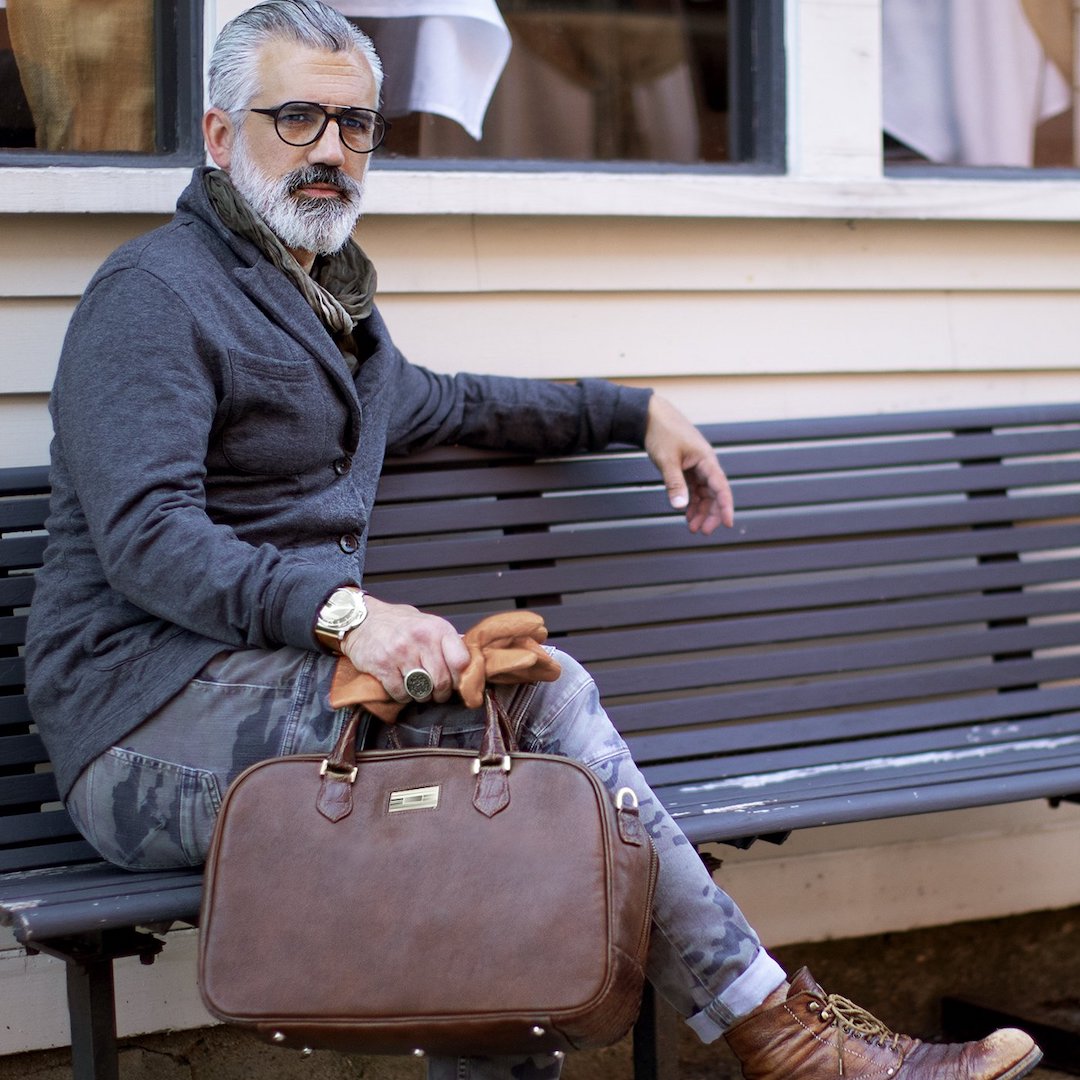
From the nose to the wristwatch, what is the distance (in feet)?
2.66

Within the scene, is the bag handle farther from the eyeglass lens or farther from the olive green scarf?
the eyeglass lens

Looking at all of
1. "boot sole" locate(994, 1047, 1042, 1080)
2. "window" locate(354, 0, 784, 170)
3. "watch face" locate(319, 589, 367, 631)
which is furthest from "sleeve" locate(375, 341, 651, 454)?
"boot sole" locate(994, 1047, 1042, 1080)

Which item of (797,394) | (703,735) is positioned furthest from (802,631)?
(797,394)

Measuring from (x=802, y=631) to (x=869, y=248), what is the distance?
92 centimetres

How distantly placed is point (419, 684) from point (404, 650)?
0.17 ft

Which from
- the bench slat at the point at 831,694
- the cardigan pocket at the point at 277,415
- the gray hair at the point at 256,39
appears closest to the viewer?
the cardigan pocket at the point at 277,415

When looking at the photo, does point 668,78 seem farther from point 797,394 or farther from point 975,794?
point 975,794

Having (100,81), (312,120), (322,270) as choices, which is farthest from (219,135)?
(100,81)

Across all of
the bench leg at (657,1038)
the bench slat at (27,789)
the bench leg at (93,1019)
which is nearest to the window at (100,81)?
the bench slat at (27,789)

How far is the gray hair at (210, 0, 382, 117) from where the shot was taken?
2445mm

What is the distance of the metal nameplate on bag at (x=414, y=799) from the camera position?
197 centimetres

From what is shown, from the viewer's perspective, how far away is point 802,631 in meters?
3.05

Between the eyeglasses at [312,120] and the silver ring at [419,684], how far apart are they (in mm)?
976

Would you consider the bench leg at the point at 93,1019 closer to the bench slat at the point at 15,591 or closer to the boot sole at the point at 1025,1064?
the bench slat at the point at 15,591
